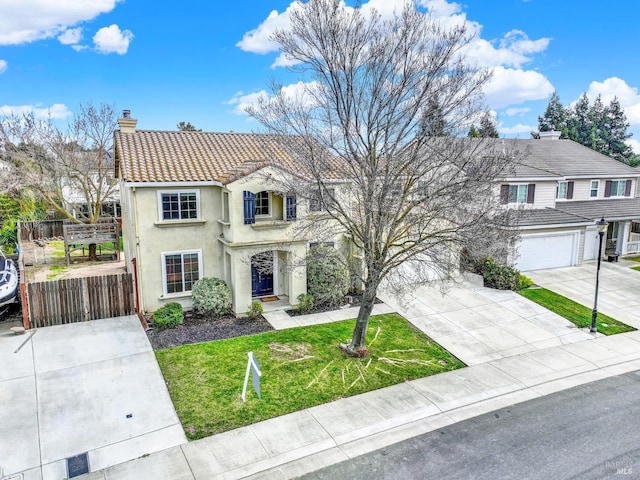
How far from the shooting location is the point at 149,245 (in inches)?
618

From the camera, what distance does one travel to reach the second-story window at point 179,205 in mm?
15789

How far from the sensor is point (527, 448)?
29.6ft

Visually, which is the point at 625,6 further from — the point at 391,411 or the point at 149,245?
the point at 149,245

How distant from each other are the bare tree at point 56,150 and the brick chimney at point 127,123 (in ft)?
32.5

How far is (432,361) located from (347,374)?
2.83 meters

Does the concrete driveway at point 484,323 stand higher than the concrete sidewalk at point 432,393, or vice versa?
the concrete driveway at point 484,323

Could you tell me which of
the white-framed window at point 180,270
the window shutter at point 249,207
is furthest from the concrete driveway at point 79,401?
the window shutter at point 249,207

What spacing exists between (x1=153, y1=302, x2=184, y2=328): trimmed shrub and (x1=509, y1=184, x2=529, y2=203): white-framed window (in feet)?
59.6

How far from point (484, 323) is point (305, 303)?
21.9ft

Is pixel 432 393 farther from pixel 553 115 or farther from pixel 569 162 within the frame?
pixel 553 115

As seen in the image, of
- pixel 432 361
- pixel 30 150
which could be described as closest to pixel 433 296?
pixel 432 361

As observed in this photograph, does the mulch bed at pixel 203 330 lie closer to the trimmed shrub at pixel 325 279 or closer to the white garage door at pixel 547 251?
the trimmed shrub at pixel 325 279

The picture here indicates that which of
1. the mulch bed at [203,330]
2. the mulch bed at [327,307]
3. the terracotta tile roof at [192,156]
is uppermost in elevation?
the terracotta tile roof at [192,156]

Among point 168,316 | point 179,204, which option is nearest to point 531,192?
point 179,204
